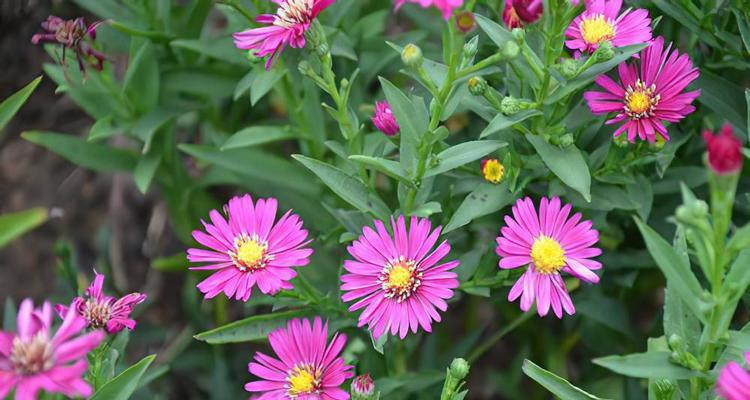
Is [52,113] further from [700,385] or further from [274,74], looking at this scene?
[700,385]

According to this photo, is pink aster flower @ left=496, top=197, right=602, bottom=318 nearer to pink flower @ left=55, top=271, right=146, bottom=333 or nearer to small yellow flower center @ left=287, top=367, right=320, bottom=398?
small yellow flower center @ left=287, top=367, right=320, bottom=398

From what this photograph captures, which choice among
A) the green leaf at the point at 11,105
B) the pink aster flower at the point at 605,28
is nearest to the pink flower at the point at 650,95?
the pink aster flower at the point at 605,28

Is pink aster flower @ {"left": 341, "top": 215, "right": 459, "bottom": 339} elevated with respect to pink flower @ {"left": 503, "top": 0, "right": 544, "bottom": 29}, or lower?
lower

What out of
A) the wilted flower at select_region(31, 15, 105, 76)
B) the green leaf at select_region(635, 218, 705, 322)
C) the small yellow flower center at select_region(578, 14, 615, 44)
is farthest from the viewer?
the wilted flower at select_region(31, 15, 105, 76)

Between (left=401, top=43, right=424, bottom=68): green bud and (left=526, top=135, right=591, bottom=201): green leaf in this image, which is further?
(left=526, top=135, right=591, bottom=201): green leaf

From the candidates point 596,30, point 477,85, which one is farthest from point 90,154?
point 596,30

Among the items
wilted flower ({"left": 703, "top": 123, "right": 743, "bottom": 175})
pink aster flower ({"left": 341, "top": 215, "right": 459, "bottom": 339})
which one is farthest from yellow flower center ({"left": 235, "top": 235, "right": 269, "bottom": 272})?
wilted flower ({"left": 703, "top": 123, "right": 743, "bottom": 175})
